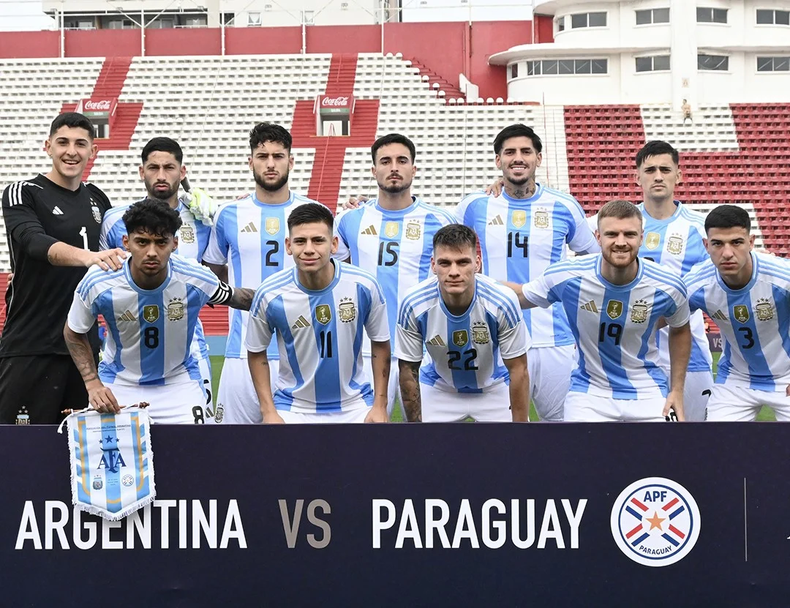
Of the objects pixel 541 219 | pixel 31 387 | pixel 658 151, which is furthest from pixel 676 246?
pixel 31 387

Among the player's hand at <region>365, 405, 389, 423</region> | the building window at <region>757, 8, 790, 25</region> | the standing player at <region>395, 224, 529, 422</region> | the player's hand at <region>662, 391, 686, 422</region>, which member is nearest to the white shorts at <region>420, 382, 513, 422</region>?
the standing player at <region>395, 224, 529, 422</region>

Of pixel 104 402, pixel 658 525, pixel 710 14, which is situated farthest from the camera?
pixel 710 14

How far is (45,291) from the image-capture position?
17.0 ft

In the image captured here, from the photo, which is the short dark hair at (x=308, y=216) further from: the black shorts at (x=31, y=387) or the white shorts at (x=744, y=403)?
the white shorts at (x=744, y=403)

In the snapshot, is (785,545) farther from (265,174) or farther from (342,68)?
(342,68)

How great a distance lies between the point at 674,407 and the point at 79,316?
281cm

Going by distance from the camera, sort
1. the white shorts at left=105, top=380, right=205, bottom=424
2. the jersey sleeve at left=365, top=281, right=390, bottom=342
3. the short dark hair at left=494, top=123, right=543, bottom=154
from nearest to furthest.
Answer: the jersey sleeve at left=365, top=281, right=390, bottom=342
the white shorts at left=105, top=380, right=205, bottom=424
the short dark hair at left=494, top=123, right=543, bottom=154

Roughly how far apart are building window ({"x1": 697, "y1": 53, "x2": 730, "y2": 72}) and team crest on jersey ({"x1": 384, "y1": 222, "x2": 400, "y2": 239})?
903 inches

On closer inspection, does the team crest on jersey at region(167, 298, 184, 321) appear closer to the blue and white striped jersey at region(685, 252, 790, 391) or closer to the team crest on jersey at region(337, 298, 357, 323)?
the team crest on jersey at region(337, 298, 357, 323)

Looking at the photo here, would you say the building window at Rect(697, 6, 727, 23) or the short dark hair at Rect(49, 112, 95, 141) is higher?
the building window at Rect(697, 6, 727, 23)

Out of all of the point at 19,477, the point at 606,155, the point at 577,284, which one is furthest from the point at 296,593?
the point at 606,155

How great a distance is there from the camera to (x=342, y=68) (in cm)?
2820

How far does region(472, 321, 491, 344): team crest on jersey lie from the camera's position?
497 centimetres

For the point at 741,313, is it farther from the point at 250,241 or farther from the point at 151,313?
the point at 151,313
